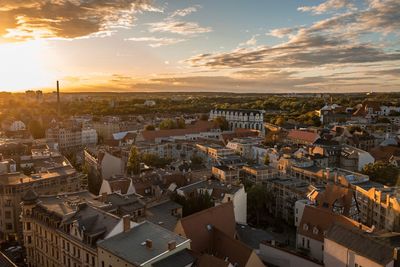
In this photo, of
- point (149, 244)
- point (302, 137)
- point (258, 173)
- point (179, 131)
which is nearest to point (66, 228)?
point (149, 244)

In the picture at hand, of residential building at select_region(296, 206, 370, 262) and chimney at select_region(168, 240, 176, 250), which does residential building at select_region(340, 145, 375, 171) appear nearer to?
residential building at select_region(296, 206, 370, 262)

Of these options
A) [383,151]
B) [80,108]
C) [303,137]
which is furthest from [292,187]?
[80,108]

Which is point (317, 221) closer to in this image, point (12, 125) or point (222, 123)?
point (222, 123)

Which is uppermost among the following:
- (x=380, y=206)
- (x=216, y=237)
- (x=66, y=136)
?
(x=216, y=237)

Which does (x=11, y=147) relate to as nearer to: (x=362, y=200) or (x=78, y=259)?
(x=78, y=259)

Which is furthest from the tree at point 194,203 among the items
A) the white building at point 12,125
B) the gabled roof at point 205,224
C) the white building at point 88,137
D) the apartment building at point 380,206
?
the white building at point 12,125

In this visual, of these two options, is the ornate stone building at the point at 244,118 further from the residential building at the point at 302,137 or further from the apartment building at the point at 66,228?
the apartment building at the point at 66,228
